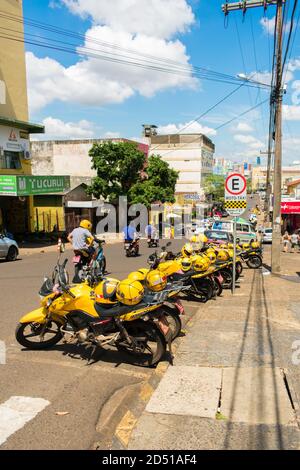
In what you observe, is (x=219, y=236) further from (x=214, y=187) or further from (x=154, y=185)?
(x=214, y=187)

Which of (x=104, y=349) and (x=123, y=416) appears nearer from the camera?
(x=123, y=416)

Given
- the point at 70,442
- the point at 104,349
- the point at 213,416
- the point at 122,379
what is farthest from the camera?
the point at 104,349

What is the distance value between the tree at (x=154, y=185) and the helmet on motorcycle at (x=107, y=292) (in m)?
29.3

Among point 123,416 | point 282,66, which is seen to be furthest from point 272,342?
point 282,66

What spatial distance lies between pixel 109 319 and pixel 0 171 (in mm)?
21545

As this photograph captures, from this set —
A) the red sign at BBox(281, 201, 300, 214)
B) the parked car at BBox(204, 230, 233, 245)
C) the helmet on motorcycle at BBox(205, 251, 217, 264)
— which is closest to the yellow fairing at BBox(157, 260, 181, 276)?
the helmet on motorcycle at BBox(205, 251, 217, 264)

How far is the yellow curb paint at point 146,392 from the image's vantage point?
496cm

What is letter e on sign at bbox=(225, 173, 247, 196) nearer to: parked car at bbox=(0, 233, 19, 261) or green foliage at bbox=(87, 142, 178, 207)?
parked car at bbox=(0, 233, 19, 261)

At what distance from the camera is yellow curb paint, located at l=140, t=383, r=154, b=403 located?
195 inches

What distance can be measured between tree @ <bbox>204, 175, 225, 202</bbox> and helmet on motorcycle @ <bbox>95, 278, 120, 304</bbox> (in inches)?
2965

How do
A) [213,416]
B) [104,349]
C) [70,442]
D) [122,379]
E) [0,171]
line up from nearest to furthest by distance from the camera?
[70,442]
[213,416]
[122,379]
[104,349]
[0,171]

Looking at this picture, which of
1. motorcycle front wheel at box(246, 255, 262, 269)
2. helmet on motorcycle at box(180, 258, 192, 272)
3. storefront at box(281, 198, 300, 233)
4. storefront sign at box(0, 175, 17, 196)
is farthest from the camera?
storefront at box(281, 198, 300, 233)

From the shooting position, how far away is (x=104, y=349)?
260 inches

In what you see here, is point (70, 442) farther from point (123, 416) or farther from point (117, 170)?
point (117, 170)
